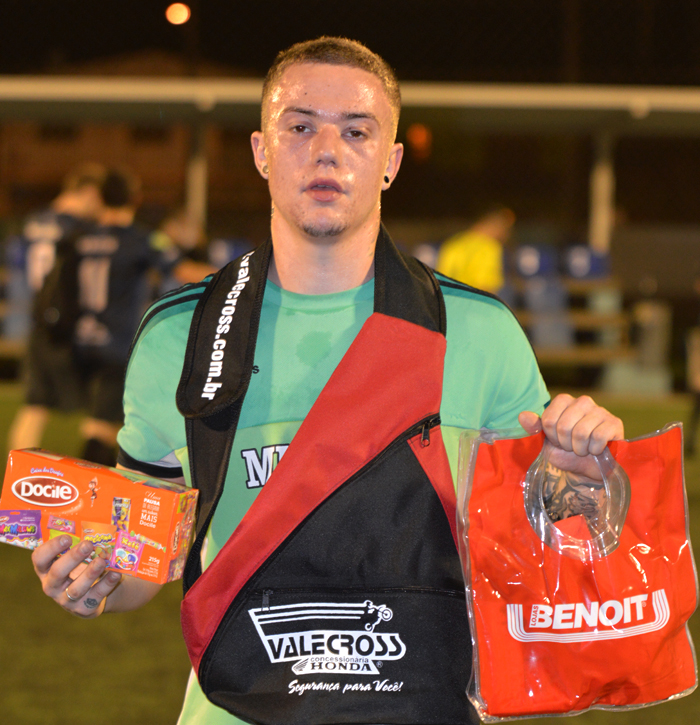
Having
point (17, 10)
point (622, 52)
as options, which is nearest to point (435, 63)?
point (622, 52)

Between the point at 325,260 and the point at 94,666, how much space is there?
2745 mm

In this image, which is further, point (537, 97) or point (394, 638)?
point (537, 97)

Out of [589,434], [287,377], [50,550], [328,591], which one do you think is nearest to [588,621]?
[589,434]

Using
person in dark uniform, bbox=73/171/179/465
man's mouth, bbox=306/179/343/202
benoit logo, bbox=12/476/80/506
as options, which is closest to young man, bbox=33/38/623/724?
man's mouth, bbox=306/179/343/202

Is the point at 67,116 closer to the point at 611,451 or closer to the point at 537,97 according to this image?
the point at 537,97

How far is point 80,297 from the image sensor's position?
5.84m

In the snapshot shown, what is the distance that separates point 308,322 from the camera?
1727mm

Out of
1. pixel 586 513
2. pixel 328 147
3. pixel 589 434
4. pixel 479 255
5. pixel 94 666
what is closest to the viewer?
pixel 589 434

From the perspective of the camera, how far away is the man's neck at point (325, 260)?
173cm

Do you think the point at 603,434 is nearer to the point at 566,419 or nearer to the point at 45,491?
the point at 566,419

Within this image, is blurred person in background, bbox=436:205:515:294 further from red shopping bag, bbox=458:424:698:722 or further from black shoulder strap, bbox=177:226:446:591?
red shopping bag, bbox=458:424:698:722

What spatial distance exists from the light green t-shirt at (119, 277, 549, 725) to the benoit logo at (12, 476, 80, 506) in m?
0.17

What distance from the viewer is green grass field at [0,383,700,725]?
136 inches

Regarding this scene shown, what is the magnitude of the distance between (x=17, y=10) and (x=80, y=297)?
18198 millimetres
